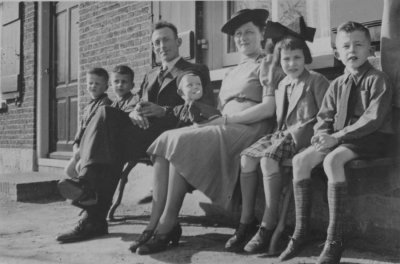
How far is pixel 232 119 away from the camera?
3.12 metres

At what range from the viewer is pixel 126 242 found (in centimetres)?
326

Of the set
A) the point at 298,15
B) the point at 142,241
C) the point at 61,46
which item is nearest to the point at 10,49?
the point at 61,46

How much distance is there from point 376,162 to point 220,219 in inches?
65.2

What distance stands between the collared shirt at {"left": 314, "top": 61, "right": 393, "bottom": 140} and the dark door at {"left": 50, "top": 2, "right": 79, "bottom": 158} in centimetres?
474

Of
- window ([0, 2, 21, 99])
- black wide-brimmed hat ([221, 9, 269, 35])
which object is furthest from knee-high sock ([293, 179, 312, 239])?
window ([0, 2, 21, 99])

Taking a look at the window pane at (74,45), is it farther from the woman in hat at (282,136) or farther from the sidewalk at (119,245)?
the woman in hat at (282,136)

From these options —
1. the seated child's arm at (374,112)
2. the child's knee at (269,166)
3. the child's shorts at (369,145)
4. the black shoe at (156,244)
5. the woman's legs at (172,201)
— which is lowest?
the black shoe at (156,244)

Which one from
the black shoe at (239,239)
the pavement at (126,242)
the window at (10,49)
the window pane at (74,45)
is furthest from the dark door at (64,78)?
the black shoe at (239,239)

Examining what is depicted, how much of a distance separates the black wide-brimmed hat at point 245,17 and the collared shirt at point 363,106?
2.88 ft

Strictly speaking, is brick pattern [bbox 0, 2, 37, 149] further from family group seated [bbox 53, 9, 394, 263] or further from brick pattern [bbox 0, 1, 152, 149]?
family group seated [bbox 53, 9, 394, 263]

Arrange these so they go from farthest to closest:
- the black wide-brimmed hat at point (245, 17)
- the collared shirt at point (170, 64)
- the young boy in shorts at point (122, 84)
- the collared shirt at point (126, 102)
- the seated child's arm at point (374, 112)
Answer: the young boy in shorts at point (122, 84) → the collared shirt at point (126, 102) → the collared shirt at point (170, 64) → the black wide-brimmed hat at point (245, 17) → the seated child's arm at point (374, 112)

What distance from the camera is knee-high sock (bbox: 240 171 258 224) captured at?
2.88 m

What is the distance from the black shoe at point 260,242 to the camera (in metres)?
2.73

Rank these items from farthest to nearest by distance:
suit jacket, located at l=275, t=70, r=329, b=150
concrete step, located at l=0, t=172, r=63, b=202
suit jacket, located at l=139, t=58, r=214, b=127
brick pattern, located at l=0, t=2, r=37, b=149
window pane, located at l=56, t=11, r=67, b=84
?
brick pattern, located at l=0, t=2, r=37, b=149 < window pane, located at l=56, t=11, r=67, b=84 < concrete step, located at l=0, t=172, r=63, b=202 < suit jacket, located at l=139, t=58, r=214, b=127 < suit jacket, located at l=275, t=70, r=329, b=150
